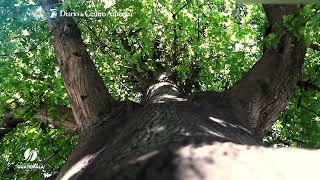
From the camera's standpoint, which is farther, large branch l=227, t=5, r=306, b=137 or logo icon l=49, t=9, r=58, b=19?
logo icon l=49, t=9, r=58, b=19

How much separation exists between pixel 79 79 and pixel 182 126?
2346mm

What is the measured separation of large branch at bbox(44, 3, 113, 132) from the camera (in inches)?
190

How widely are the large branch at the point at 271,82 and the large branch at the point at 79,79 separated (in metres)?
1.56

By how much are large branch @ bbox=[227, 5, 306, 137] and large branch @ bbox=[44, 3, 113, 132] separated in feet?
5.11

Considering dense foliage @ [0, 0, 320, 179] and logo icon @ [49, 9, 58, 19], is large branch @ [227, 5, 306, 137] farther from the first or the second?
logo icon @ [49, 9, 58, 19]

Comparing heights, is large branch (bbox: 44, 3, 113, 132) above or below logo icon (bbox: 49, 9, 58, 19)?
below

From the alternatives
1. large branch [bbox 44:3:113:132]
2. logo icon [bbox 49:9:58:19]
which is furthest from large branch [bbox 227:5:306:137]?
logo icon [bbox 49:9:58:19]

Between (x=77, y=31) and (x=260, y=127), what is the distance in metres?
2.71

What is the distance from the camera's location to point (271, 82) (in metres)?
5.29

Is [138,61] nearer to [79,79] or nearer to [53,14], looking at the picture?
[53,14]

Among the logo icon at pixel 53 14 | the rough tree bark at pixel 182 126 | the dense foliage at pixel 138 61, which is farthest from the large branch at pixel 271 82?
the logo icon at pixel 53 14

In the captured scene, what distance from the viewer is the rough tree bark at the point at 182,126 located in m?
2.21

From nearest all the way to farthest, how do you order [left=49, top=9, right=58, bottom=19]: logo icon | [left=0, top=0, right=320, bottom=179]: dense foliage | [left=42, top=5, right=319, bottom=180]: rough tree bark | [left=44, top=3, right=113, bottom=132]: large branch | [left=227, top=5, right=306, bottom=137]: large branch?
[left=42, top=5, right=319, bottom=180]: rough tree bark < [left=44, top=3, right=113, bottom=132]: large branch < [left=227, top=5, right=306, bottom=137]: large branch < [left=49, top=9, right=58, bottom=19]: logo icon < [left=0, top=0, right=320, bottom=179]: dense foliage

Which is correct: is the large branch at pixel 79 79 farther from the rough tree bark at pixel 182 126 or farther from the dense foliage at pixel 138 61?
the dense foliage at pixel 138 61
